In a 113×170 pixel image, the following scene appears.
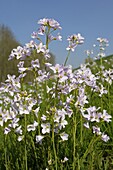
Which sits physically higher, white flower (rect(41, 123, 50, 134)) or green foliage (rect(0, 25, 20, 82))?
green foliage (rect(0, 25, 20, 82))

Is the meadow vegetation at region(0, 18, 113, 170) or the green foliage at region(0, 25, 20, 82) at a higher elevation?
the green foliage at region(0, 25, 20, 82)

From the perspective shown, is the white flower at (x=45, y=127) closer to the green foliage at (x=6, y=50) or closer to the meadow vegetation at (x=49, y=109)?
the meadow vegetation at (x=49, y=109)

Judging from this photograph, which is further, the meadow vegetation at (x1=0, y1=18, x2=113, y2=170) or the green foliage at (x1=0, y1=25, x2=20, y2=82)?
the green foliage at (x1=0, y1=25, x2=20, y2=82)

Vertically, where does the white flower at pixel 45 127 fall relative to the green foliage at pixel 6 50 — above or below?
below

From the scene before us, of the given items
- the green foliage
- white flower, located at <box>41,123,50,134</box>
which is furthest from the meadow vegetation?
the green foliage

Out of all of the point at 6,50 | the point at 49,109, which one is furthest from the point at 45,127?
the point at 6,50

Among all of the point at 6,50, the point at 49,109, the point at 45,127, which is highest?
the point at 6,50

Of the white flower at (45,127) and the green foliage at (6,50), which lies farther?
the green foliage at (6,50)

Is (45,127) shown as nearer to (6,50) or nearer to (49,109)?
(49,109)

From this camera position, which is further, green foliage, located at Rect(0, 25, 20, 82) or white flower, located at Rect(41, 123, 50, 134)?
green foliage, located at Rect(0, 25, 20, 82)

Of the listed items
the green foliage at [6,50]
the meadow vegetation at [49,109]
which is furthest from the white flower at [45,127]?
the green foliage at [6,50]

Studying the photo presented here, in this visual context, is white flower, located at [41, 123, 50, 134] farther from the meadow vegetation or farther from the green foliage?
the green foliage

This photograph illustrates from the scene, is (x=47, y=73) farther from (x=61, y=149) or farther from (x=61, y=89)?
(x=61, y=149)
